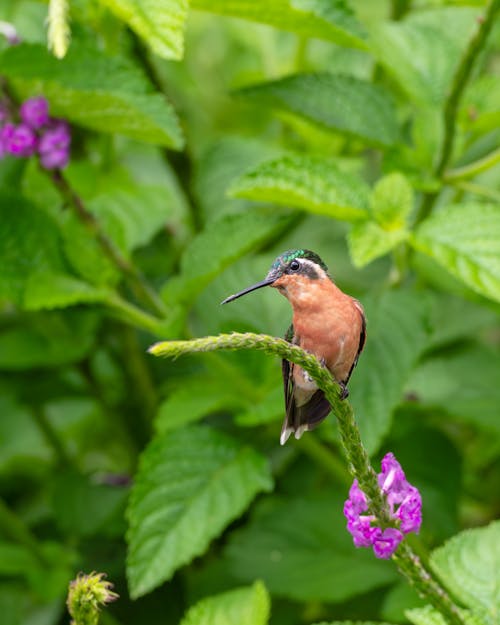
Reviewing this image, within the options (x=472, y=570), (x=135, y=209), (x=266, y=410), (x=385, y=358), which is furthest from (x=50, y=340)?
(x=472, y=570)

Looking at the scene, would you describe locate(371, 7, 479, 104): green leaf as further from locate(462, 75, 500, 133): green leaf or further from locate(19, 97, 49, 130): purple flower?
locate(19, 97, 49, 130): purple flower

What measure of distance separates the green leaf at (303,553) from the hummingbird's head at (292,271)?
0.96 m

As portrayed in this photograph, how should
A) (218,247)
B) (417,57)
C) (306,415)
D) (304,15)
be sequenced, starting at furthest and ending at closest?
(417,57) < (218,247) < (304,15) < (306,415)

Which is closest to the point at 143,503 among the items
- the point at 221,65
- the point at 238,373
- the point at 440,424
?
the point at 238,373

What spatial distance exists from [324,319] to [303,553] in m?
1.04

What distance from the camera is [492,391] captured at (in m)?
1.56

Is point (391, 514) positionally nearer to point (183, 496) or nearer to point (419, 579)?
point (419, 579)

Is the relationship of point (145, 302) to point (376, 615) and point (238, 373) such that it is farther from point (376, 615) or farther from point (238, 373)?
point (376, 615)

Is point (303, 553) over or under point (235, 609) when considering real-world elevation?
under

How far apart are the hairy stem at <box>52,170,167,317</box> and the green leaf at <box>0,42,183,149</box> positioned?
0.29 feet

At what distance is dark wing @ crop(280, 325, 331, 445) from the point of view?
Answer: 65 centimetres

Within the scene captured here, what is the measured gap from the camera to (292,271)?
1.84 ft

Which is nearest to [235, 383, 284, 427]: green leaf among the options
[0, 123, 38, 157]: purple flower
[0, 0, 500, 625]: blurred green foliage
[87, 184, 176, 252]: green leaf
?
[0, 0, 500, 625]: blurred green foliage

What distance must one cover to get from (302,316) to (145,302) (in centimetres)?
70
